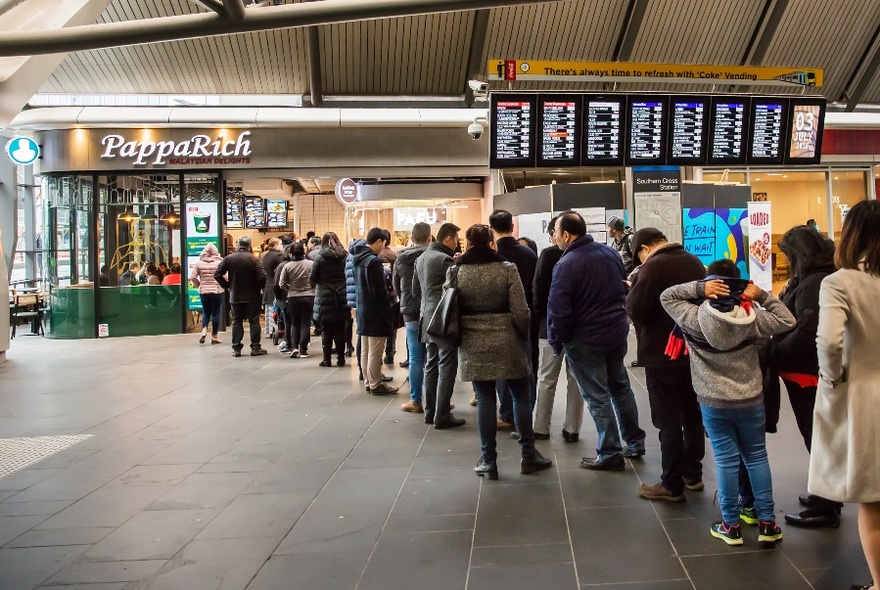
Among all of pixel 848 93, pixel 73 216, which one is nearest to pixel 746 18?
pixel 848 93

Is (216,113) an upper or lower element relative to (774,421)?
upper

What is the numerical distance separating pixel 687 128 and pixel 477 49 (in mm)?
5712

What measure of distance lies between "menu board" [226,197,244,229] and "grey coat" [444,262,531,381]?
15.1m

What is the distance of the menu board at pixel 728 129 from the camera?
10.0 m

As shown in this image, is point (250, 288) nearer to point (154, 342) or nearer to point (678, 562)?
point (154, 342)

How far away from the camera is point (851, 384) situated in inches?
123

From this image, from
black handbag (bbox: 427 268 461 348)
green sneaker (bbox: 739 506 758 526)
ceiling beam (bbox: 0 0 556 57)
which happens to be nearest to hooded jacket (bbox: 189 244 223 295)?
ceiling beam (bbox: 0 0 556 57)

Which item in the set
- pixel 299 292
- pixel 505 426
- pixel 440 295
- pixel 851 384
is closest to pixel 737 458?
pixel 851 384

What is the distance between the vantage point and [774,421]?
4.23m

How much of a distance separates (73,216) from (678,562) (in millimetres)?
14911

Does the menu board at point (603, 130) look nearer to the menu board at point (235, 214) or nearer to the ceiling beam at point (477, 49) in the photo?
the ceiling beam at point (477, 49)

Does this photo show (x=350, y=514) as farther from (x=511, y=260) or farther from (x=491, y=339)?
(x=511, y=260)

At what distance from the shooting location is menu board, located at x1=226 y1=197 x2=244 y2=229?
1936 centimetres

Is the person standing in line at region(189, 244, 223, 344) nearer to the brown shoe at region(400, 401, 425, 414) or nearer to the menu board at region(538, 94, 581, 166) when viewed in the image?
the menu board at region(538, 94, 581, 166)
